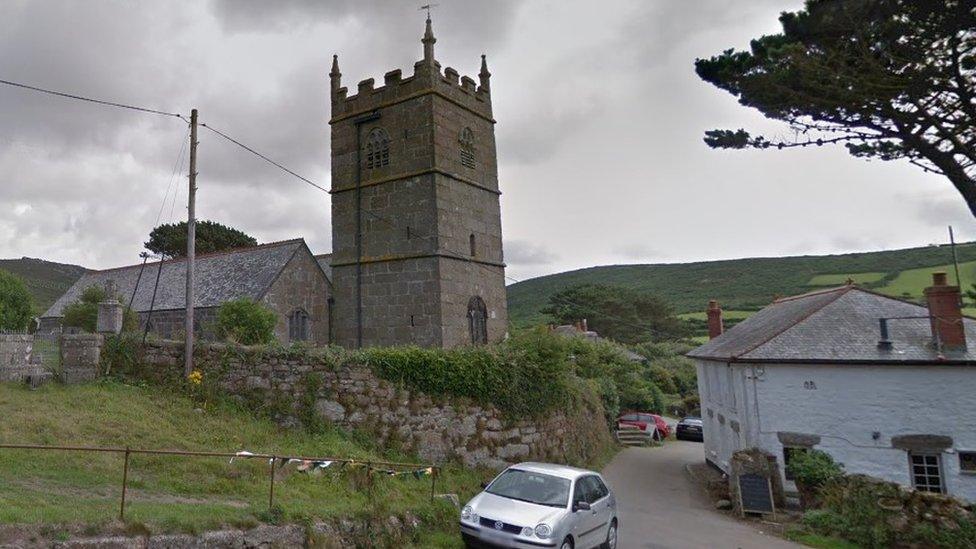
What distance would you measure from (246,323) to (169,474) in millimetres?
9959

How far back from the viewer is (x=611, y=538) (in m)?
11.3

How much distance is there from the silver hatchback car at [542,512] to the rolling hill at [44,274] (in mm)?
104648

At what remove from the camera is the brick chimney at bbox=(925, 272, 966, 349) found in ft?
52.9

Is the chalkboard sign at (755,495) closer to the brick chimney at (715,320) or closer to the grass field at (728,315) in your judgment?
the brick chimney at (715,320)

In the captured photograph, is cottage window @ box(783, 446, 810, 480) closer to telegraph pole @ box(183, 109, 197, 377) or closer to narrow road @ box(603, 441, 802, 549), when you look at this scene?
narrow road @ box(603, 441, 802, 549)

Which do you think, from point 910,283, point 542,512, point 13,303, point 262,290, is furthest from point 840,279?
point 13,303

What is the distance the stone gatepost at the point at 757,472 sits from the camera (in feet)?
53.5

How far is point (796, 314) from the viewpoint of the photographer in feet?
66.7

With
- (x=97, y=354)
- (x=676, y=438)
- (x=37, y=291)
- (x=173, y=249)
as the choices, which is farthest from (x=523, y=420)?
(x=37, y=291)

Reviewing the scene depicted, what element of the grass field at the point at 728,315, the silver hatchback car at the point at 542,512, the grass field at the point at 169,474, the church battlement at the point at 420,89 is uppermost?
the church battlement at the point at 420,89

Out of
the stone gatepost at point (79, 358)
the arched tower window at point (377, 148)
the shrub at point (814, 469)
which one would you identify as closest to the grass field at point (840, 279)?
the shrub at point (814, 469)

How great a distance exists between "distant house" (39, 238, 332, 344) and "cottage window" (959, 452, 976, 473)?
23091mm

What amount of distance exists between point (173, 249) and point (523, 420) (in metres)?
51.4

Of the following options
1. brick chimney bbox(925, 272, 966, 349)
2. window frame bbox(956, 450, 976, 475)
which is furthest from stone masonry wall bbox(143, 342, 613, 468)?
brick chimney bbox(925, 272, 966, 349)
